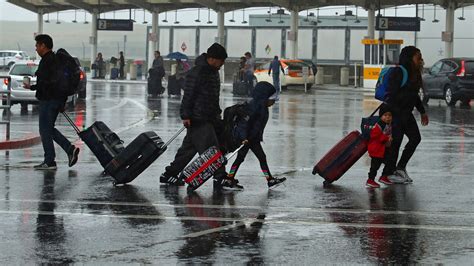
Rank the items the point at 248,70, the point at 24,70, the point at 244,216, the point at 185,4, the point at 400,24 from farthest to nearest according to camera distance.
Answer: the point at 185,4
the point at 400,24
the point at 248,70
the point at 24,70
the point at 244,216

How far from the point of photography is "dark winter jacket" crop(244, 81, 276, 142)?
13.4 metres

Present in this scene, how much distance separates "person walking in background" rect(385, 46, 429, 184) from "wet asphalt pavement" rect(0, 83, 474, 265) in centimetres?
32

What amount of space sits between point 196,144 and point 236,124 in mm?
641

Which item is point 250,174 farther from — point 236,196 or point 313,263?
point 313,263

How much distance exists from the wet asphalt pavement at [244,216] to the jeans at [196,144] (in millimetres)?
413

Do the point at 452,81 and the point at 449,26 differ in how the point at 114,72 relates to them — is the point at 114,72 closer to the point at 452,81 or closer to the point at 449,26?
the point at 449,26

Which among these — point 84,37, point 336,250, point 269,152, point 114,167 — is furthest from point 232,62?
point 84,37

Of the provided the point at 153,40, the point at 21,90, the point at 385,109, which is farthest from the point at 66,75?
the point at 153,40

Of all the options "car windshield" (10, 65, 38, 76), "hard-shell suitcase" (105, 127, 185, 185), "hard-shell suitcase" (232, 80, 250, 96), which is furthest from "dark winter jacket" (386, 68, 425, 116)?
"hard-shell suitcase" (232, 80, 250, 96)

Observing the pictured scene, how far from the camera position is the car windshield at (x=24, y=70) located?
33156mm

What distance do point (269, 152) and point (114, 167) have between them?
208 inches

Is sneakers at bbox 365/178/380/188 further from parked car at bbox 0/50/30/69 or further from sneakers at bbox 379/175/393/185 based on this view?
parked car at bbox 0/50/30/69

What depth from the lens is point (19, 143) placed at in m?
18.5

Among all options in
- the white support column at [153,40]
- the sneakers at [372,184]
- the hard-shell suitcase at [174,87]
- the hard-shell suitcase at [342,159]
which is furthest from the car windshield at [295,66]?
the sneakers at [372,184]
